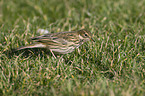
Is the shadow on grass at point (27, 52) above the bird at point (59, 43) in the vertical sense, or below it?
below

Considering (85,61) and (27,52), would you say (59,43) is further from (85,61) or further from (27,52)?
(27,52)

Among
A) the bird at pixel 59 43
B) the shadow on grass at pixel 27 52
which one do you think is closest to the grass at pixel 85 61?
the shadow on grass at pixel 27 52

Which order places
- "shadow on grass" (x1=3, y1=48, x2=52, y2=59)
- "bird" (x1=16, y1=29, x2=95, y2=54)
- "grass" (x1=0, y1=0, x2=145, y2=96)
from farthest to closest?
"shadow on grass" (x1=3, y1=48, x2=52, y2=59)
"bird" (x1=16, y1=29, x2=95, y2=54)
"grass" (x1=0, y1=0, x2=145, y2=96)

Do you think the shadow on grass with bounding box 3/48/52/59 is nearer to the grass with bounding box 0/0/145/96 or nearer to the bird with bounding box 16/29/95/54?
the grass with bounding box 0/0/145/96

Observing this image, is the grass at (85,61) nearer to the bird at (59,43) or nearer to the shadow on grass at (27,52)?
the shadow on grass at (27,52)

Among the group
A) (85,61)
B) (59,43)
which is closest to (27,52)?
(59,43)

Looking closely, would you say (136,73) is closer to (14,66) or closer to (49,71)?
(49,71)

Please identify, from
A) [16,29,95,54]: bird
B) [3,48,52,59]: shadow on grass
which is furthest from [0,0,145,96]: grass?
[16,29,95,54]: bird

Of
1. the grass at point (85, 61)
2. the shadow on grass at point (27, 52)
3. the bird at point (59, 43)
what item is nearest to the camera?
the grass at point (85, 61)

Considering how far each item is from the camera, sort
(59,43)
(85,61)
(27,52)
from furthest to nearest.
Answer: (27,52)
(59,43)
(85,61)
